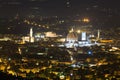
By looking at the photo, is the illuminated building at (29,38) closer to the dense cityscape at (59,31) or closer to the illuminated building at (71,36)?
the dense cityscape at (59,31)

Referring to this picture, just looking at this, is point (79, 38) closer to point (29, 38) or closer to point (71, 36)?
point (71, 36)

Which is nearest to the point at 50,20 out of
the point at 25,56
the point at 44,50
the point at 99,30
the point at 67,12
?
the point at 67,12

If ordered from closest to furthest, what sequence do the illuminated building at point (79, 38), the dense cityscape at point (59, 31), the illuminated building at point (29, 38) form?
1. the dense cityscape at point (59, 31)
2. the illuminated building at point (29, 38)
3. the illuminated building at point (79, 38)

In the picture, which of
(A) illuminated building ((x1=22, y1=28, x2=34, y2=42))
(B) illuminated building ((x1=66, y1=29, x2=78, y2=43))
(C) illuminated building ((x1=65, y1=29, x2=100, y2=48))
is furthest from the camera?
(B) illuminated building ((x1=66, y1=29, x2=78, y2=43))

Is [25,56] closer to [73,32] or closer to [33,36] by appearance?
[33,36]

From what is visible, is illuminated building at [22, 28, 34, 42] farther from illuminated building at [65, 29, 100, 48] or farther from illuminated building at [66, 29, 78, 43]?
illuminated building at [66, 29, 78, 43]

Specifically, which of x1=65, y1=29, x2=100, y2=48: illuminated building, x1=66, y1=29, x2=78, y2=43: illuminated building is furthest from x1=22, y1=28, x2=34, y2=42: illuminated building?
x1=66, y1=29, x2=78, y2=43: illuminated building

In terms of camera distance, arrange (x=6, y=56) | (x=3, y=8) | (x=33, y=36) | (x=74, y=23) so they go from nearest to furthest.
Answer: (x=6, y=56) < (x=3, y=8) < (x=33, y=36) < (x=74, y=23)

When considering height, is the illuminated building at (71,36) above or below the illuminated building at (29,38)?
below

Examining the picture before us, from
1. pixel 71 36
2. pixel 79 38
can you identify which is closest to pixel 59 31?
pixel 71 36

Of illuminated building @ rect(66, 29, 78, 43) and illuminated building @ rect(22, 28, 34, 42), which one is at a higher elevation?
illuminated building @ rect(22, 28, 34, 42)

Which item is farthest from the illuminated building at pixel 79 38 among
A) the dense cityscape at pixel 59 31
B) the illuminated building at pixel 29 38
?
the illuminated building at pixel 29 38
